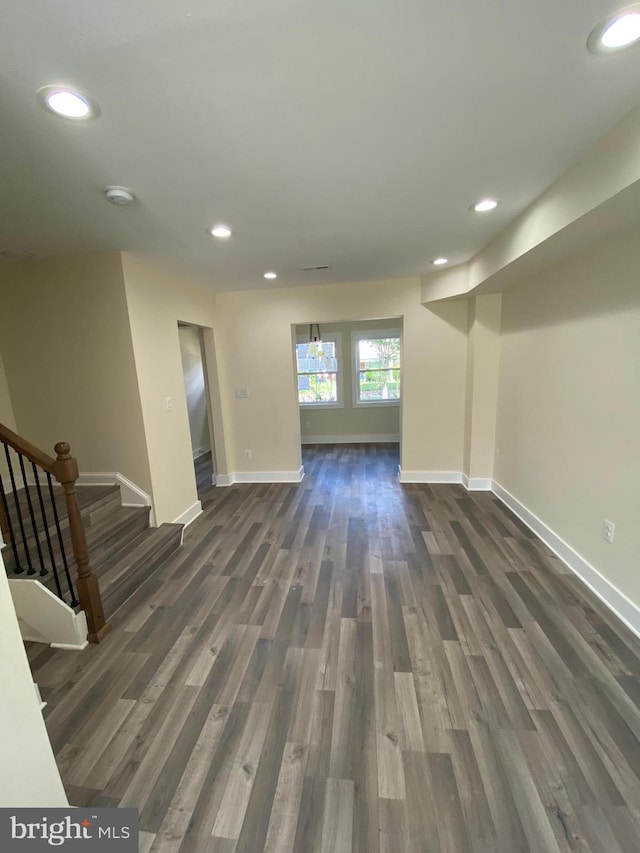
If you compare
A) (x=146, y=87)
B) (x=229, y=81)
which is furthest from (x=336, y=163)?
(x=146, y=87)

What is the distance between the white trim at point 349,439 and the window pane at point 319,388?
735 millimetres

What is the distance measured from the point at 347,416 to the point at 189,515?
12.4 ft

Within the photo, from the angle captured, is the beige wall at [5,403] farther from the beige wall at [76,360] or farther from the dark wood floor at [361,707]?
the dark wood floor at [361,707]

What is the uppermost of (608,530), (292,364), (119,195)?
(119,195)

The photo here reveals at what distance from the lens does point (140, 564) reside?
8.20ft

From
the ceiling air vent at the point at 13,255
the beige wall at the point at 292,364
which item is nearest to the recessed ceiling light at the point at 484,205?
the beige wall at the point at 292,364

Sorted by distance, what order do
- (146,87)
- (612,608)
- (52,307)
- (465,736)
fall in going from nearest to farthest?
(146,87), (465,736), (612,608), (52,307)

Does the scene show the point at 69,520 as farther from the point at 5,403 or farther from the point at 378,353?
the point at 378,353

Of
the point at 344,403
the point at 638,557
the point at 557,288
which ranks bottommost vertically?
the point at 638,557

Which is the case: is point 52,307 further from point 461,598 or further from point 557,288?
point 557,288

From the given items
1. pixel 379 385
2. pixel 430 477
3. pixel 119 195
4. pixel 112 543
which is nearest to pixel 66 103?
pixel 119 195

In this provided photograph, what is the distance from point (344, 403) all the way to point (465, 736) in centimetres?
539

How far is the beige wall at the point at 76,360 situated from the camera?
8.81ft

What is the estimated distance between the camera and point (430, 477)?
433cm
